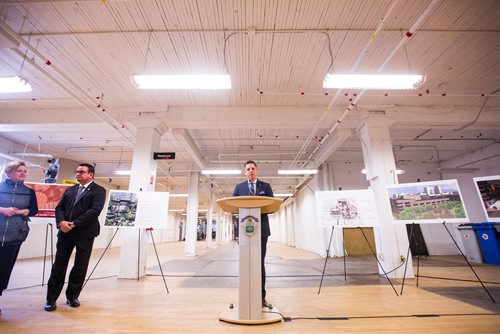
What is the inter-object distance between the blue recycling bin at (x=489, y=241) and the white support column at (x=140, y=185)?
8.32 m

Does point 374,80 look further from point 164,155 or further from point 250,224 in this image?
point 164,155

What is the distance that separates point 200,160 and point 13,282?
17.6 feet

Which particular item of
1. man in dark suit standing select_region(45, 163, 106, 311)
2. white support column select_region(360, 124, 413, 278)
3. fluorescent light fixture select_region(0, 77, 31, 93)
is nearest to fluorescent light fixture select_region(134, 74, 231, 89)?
man in dark suit standing select_region(45, 163, 106, 311)

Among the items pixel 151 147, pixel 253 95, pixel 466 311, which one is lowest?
pixel 466 311

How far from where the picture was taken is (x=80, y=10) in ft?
10.3

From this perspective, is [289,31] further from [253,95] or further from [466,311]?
[466,311]

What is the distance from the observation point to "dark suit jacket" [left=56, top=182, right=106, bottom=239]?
254 cm

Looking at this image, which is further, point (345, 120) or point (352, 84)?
point (345, 120)

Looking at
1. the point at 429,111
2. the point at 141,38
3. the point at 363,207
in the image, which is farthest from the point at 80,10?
the point at 429,111

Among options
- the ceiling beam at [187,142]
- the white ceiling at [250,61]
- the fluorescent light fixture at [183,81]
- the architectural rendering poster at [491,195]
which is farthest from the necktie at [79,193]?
the architectural rendering poster at [491,195]

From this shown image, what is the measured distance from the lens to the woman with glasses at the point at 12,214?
2.33 meters

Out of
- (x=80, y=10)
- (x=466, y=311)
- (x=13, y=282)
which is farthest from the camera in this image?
(x=13, y=282)

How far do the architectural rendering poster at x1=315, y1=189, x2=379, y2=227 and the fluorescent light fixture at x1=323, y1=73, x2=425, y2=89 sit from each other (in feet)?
5.14

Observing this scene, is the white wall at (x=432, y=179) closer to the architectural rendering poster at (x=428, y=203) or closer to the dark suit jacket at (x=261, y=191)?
the architectural rendering poster at (x=428, y=203)
